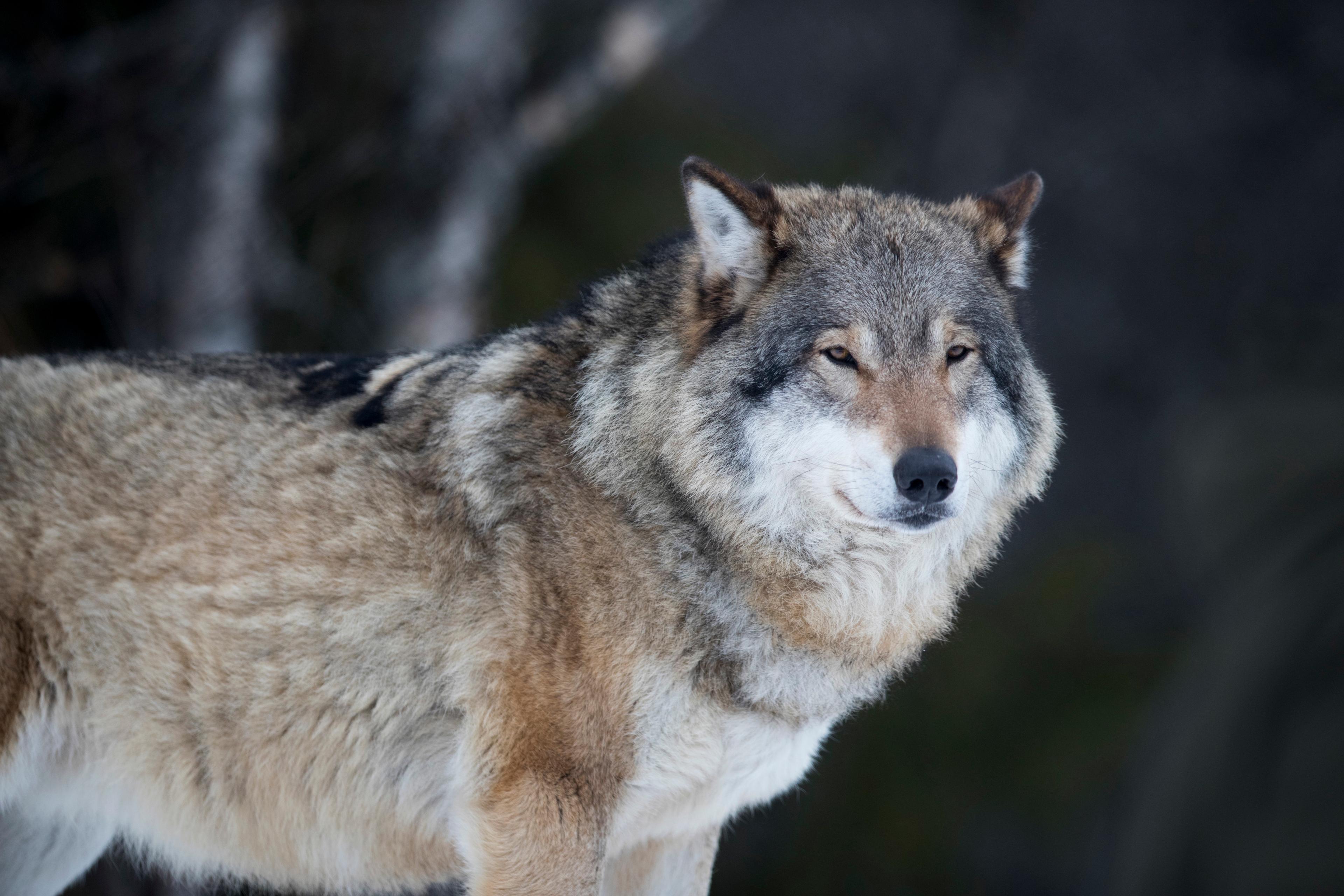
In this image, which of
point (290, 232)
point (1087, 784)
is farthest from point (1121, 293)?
point (290, 232)

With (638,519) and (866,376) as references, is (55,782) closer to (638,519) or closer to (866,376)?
(638,519)

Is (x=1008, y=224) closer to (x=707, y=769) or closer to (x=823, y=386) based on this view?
(x=823, y=386)

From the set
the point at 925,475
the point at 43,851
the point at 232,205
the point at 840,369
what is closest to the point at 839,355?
the point at 840,369

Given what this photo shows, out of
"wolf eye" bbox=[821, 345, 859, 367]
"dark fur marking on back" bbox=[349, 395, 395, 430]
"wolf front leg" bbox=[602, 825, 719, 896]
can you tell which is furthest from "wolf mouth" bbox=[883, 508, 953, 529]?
"dark fur marking on back" bbox=[349, 395, 395, 430]

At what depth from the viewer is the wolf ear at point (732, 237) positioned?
2.88 meters

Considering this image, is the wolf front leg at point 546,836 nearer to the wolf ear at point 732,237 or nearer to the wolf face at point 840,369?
the wolf face at point 840,369

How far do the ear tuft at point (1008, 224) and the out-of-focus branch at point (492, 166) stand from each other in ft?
13.9

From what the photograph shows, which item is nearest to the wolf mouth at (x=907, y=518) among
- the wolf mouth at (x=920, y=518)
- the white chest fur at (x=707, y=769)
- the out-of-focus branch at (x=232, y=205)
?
the wolf mouth at (x=920, y=518)

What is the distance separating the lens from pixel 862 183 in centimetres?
764

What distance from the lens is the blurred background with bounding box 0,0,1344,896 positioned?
20.9 ft

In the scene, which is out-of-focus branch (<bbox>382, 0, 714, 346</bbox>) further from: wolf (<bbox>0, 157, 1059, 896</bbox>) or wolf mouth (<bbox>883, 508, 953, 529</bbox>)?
wolf mouth (<bbox>883, 508, 953, 529</bbox>)

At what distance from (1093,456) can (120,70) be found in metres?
6.59

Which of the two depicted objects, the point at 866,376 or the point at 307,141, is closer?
the point at 866,376

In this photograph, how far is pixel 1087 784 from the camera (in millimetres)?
7984
